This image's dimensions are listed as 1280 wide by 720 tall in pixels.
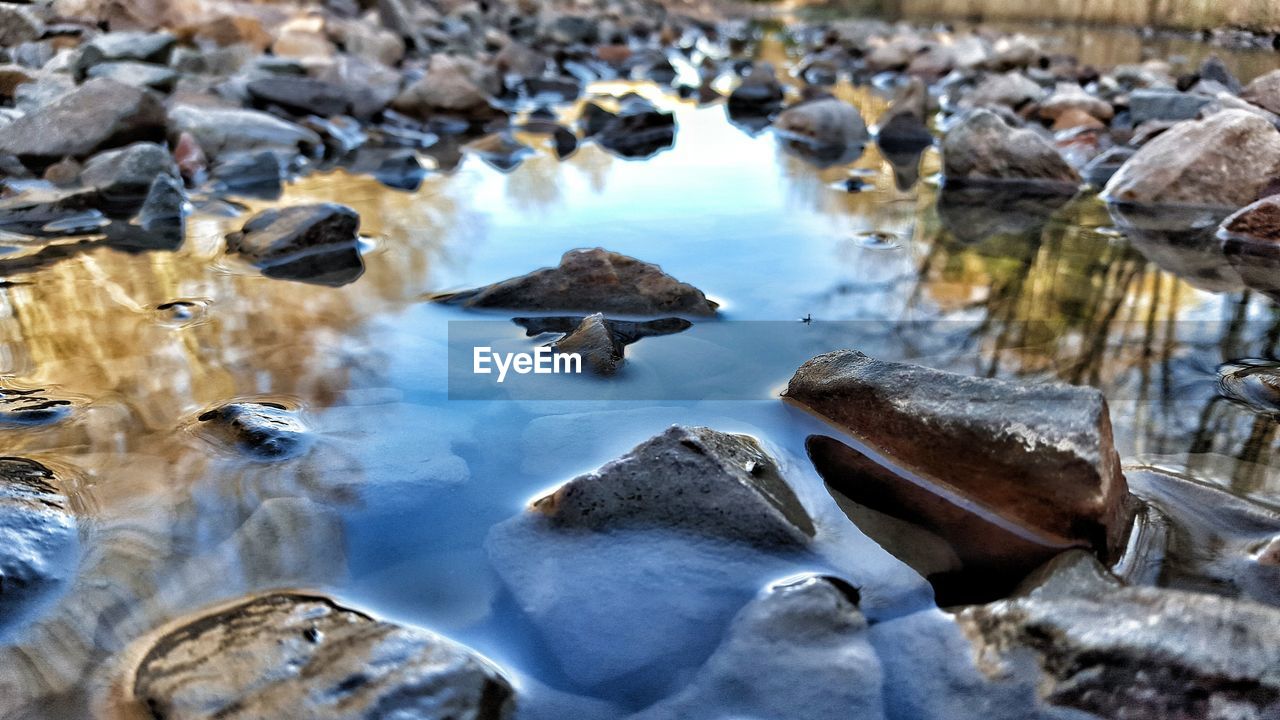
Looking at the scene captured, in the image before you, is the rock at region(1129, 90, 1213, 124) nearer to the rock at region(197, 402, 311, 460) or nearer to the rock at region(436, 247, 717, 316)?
the rock at region(436, 247, 717, 316)

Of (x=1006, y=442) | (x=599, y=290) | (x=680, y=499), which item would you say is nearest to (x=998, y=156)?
(x=599, y=290)

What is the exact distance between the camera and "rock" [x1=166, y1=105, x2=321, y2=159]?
12.7ft

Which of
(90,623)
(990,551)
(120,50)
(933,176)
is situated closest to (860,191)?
(933,176)

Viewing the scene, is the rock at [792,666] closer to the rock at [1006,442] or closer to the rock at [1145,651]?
the rock at [1145,651]

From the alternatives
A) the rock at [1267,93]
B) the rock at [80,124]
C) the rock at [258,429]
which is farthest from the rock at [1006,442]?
the rock at [1267,93]

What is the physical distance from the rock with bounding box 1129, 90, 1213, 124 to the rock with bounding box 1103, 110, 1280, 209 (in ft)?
4.31

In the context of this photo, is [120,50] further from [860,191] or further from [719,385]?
[719,385]

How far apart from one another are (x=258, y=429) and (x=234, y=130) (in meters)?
2.89

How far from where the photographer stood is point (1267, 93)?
169 inches

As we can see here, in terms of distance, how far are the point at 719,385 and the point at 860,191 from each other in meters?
2.17

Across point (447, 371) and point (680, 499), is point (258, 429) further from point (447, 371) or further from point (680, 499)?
point (680, 499)

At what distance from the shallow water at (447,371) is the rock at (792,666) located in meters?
0.05

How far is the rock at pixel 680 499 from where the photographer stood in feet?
4.25

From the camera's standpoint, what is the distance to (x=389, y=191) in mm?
3652
